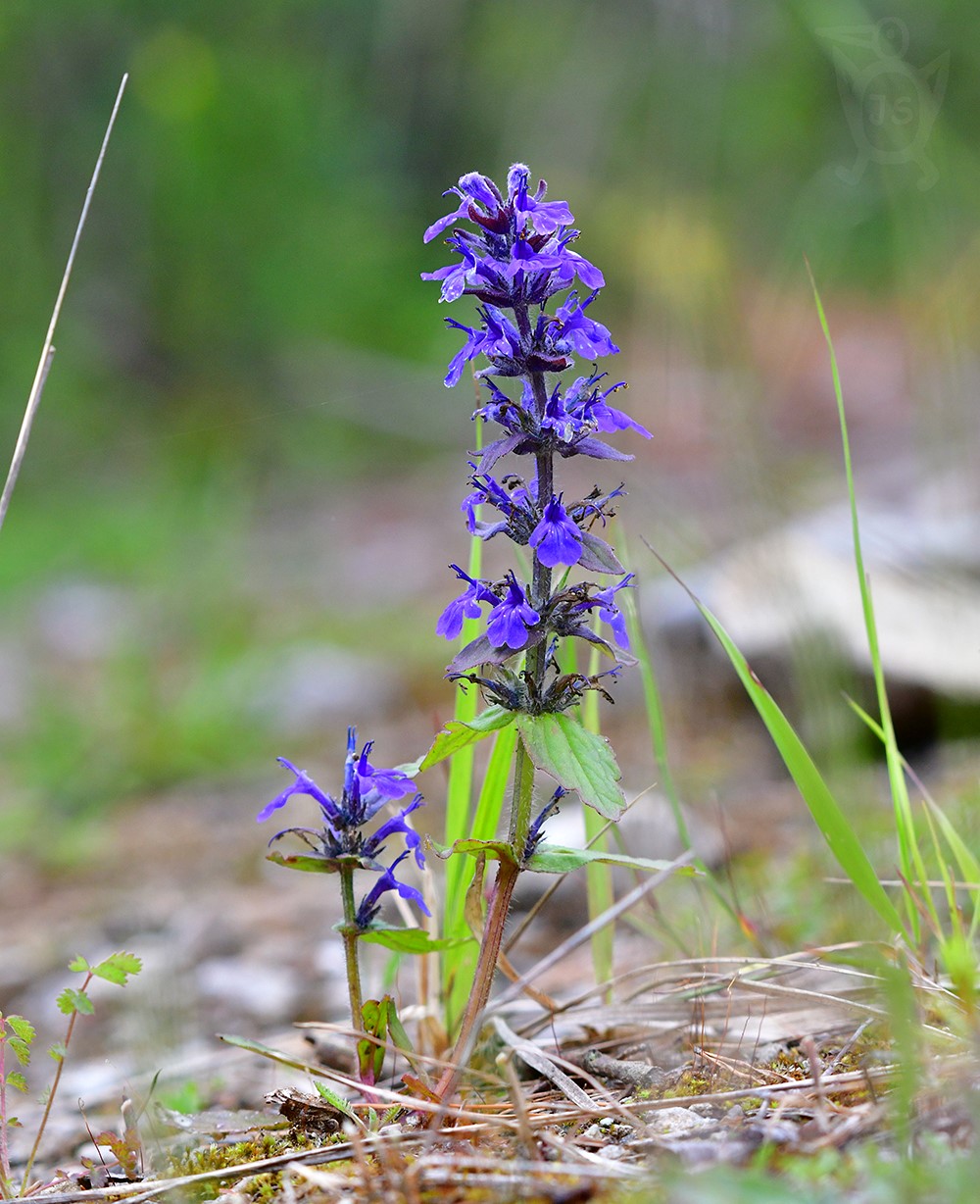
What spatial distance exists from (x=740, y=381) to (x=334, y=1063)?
1.54m

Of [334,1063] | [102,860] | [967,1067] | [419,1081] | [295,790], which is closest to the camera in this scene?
[967,1067]

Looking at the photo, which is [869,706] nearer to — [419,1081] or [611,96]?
[419,1081]

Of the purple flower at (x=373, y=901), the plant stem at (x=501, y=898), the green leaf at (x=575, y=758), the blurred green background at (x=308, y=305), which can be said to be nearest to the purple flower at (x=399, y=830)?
the purple flower at (x=373, y=901)

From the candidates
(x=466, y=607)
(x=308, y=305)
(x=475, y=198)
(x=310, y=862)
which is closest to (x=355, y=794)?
(x=310, y=862)

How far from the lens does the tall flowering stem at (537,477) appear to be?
5.48 ft

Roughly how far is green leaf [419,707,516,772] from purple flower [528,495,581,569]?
236 mm

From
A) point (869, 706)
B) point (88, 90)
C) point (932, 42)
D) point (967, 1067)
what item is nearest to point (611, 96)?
point (932, 42)

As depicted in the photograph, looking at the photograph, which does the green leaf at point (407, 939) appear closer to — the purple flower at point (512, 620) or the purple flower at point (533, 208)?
the purple flower at point (512, 620)

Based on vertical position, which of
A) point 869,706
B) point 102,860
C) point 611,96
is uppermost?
point 611,96

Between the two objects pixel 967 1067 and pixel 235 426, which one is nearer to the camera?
pixel 967 1067

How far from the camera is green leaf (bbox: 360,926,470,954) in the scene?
1.80m

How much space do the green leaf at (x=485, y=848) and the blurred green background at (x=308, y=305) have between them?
1874 mm

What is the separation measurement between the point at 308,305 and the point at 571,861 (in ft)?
34.4

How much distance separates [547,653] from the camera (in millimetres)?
1766
